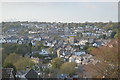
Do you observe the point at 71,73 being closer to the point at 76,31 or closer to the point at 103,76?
the point at 103,76

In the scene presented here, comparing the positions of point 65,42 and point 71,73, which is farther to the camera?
point 65,42

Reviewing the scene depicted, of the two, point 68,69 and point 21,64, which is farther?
point 68,69

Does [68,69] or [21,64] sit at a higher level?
[21,64]

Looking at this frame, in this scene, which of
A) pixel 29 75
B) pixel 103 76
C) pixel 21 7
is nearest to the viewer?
pixel 103 76

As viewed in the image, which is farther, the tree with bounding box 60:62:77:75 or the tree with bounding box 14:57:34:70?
the tree with bounding box 60:62:77:75

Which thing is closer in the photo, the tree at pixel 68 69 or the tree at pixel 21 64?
the tree at pixel 21 64

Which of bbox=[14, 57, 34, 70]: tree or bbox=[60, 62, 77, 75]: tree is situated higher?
bbox=[14, 57, 34, 70]: tree

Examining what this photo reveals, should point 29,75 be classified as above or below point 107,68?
below

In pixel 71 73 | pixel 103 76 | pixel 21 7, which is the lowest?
pixel 71 73

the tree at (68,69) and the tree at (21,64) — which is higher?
the tree at (21,64)

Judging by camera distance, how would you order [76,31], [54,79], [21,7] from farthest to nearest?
[76,31] → [21,7] → [54,79]

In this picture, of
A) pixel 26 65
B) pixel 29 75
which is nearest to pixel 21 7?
pixel 26 65
